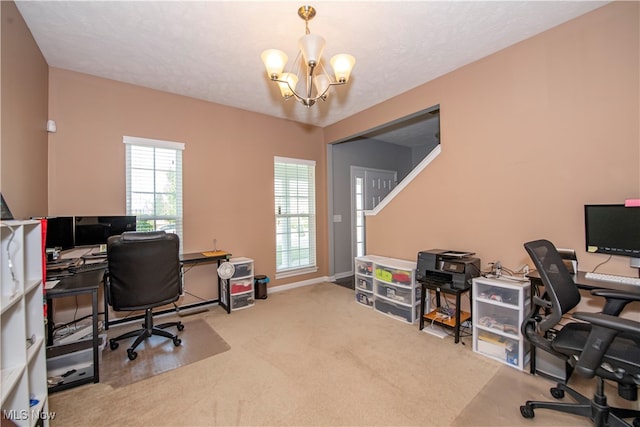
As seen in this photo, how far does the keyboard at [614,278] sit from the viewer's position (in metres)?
1.87

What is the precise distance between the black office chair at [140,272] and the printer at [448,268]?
2.51m

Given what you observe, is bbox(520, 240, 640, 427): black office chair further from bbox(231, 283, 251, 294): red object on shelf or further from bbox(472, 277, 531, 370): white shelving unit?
bbox(231, 283, 251, 294): red object on shelf

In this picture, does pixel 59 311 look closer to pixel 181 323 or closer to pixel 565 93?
pixel 181 323

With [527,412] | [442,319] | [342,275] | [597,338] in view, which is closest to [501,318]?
[442,319]

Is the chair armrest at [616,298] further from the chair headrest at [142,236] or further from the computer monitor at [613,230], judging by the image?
the chair headrest at [142,236]

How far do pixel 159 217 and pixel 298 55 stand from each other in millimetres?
2561

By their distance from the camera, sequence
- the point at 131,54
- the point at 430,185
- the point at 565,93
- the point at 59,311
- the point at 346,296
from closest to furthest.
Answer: the point at 565,93 < the point at 131,54 < the point at 59,311 < the point at 430,185 < the point at 346,296

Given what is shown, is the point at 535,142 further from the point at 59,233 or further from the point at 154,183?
the point at 59,233

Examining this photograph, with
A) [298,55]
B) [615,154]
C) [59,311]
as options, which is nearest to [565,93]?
[615,154]

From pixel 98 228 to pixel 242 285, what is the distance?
68.5 inches

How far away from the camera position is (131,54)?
2697 millimetres

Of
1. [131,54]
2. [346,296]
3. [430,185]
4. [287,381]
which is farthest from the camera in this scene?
[346,296]

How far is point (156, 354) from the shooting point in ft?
8.34

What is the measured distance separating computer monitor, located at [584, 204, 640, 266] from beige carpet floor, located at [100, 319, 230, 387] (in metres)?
3.28
